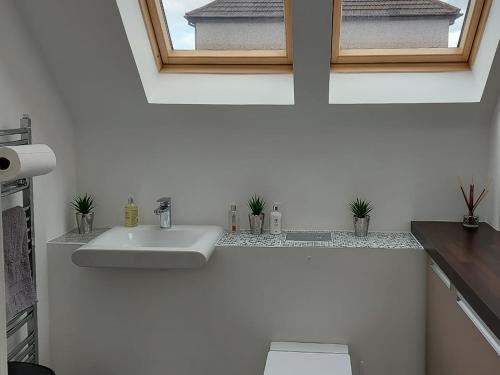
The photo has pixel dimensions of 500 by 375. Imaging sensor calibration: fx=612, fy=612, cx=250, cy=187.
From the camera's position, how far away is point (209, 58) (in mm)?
3078

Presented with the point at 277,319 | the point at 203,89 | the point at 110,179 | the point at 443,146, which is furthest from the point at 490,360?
the point at 110,179

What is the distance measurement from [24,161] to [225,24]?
1.32 metres

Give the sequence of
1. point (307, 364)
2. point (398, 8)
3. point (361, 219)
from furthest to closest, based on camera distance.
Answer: point (361, 219) → point (398, 8) → point (307, 364)

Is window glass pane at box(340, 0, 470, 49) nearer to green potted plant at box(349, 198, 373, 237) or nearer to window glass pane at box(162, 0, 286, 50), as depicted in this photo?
window glass pane at box(162, 0, 286, 50)

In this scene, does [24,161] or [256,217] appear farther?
[256,217]

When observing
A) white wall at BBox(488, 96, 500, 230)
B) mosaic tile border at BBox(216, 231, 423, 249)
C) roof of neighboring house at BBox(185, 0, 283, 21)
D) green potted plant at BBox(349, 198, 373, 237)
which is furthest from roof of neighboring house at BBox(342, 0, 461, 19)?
mosaic tile border at BBox(216, 231, 423, 249)

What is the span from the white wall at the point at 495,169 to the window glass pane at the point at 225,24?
3.53 feet

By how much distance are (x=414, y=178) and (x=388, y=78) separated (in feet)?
1.70

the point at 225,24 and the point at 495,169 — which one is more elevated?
the point at 225,24

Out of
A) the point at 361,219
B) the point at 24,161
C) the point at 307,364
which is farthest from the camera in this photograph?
the point at 361,219

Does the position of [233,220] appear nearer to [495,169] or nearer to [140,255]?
[140,255]

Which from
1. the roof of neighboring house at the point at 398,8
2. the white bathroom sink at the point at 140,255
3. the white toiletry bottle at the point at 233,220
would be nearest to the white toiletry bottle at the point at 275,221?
the white toiletry bottle at the point at 233,220

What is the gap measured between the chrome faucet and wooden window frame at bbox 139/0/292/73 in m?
0.68

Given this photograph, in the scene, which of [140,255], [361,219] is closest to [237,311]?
[140,255]
